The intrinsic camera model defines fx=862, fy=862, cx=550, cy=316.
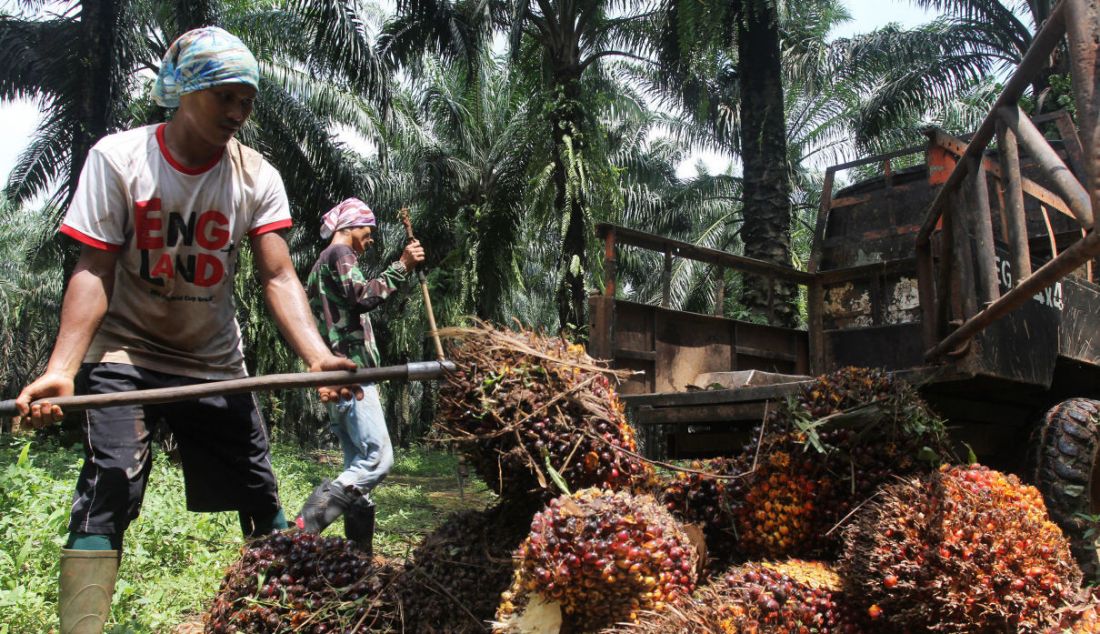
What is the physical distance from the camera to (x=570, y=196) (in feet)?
44.3

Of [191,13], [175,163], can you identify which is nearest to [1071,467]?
[175,163]

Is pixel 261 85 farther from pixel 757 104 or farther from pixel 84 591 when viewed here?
pixel 84 591

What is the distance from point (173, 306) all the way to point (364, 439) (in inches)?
68.6

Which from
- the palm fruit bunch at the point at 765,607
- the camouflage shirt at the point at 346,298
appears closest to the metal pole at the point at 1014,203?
the palm fruit bunch at the point at 765,607

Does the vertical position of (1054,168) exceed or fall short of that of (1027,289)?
it exceeds it

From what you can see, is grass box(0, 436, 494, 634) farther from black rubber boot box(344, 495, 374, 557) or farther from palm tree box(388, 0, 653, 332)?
palm tree box(388, 0, 653, 332)

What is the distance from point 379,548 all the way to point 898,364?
3747 millimetres

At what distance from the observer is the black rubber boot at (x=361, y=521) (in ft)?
14.9

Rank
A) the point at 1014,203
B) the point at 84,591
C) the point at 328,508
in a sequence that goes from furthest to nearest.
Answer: the point at 328,508 → the point at 1014,203 → the point at 84,591

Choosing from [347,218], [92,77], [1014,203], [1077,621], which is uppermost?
[92,77]

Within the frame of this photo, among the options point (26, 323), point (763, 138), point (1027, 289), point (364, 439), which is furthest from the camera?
point (26, 323)

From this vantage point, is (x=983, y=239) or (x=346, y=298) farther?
(x=346, y=298)

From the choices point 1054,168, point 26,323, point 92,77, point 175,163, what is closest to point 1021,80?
point 1054,168

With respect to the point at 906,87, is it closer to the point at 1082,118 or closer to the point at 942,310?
the point at 942,310
